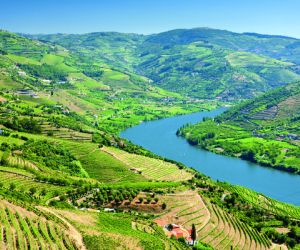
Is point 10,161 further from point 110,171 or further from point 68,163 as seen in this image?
point 110,171

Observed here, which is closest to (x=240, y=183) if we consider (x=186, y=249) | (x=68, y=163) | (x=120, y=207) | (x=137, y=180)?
(x=137, y=180)

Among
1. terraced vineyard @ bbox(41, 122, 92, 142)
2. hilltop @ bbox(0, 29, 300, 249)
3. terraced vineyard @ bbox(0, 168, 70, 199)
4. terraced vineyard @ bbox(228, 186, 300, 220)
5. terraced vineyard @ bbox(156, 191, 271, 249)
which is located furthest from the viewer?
terraced vineyard @ bbox(41, 122, 92, 142)

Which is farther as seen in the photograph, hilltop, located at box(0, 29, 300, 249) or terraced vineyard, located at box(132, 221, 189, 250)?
terraced vineyard, located at box(132, 221, 189, 250)

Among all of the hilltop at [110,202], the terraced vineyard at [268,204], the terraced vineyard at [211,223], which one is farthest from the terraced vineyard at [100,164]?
the terraced vineyard at [268,204]

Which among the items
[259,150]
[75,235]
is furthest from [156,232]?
[259,150]

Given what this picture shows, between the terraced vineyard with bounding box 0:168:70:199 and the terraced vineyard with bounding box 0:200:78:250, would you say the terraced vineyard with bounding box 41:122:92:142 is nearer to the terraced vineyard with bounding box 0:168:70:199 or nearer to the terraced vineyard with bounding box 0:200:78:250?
the terraced vineyard with bounding box 0:168:70:199

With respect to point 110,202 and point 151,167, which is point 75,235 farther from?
point 151,167

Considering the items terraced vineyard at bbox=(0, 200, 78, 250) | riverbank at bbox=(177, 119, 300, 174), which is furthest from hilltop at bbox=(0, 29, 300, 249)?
riverbank at bbox=(177, 119, 300, 174)
